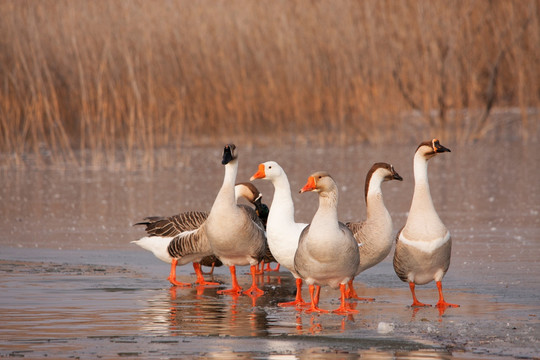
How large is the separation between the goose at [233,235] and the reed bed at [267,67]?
1168 centimetres

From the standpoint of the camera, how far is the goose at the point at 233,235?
879 centimetres

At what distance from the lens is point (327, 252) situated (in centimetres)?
739

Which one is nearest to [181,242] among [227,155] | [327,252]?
[227,155]

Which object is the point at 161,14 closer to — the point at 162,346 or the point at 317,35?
the point at 317,35

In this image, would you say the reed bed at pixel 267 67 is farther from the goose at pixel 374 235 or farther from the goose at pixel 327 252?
the goose at pixel 327 252

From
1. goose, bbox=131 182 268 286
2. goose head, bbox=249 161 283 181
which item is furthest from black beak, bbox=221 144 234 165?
goose, bbox=131 182 268 286

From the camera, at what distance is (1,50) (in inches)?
794

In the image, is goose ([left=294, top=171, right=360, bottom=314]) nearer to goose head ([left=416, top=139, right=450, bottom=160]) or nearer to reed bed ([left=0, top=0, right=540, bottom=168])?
goose head ([left=416, top=139, right=450, bottom=160])

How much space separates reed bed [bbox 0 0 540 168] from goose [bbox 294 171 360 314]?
13196 mm

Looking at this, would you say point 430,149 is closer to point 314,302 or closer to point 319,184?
point 319,184

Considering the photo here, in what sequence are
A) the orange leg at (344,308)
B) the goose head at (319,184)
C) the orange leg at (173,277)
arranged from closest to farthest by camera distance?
1. the orange leg at (344,308)
2. the goose head at (319,184)
3. the orange leg at (173,277)

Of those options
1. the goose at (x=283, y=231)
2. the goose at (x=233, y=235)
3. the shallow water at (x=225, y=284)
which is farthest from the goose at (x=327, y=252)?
the goose at (x=233, y=235)

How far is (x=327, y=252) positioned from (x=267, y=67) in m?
16.0

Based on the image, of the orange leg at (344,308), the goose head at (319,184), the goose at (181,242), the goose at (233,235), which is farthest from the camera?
the goose at (181,242)
